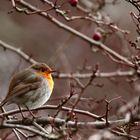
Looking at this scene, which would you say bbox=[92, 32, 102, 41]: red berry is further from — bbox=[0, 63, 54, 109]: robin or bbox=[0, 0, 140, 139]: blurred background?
bbox=[0, 0, 140, 139]: blurred background

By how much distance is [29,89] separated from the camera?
5797 mm

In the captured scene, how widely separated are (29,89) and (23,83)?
0.29 feet

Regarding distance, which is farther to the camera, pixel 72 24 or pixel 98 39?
pixel 72 24

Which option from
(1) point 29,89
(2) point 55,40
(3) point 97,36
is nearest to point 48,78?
(1) point 29,89

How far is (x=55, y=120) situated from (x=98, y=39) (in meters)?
2.50

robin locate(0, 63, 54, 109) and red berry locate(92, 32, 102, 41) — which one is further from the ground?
red berry locate(92, 32, 102, 41)

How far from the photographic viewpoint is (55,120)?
4.68 metres

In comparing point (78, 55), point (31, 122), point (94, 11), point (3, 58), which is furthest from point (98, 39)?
point (78, 55)

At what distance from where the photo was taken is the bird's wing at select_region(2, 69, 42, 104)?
570 centimetres

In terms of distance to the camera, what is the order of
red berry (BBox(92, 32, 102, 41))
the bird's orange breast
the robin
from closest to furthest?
the robin
the bird's orange breast
red berry (BBox(92, 32, 102, 41))

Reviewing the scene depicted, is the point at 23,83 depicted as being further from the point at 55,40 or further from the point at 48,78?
the point at 55,40

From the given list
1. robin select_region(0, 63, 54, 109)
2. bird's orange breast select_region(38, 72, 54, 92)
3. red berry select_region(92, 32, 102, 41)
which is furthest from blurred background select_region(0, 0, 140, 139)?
robin select_region(0, 63, 54, 109)

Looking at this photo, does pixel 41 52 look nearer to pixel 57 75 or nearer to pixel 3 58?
pixel 3 58

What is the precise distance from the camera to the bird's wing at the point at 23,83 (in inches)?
225
